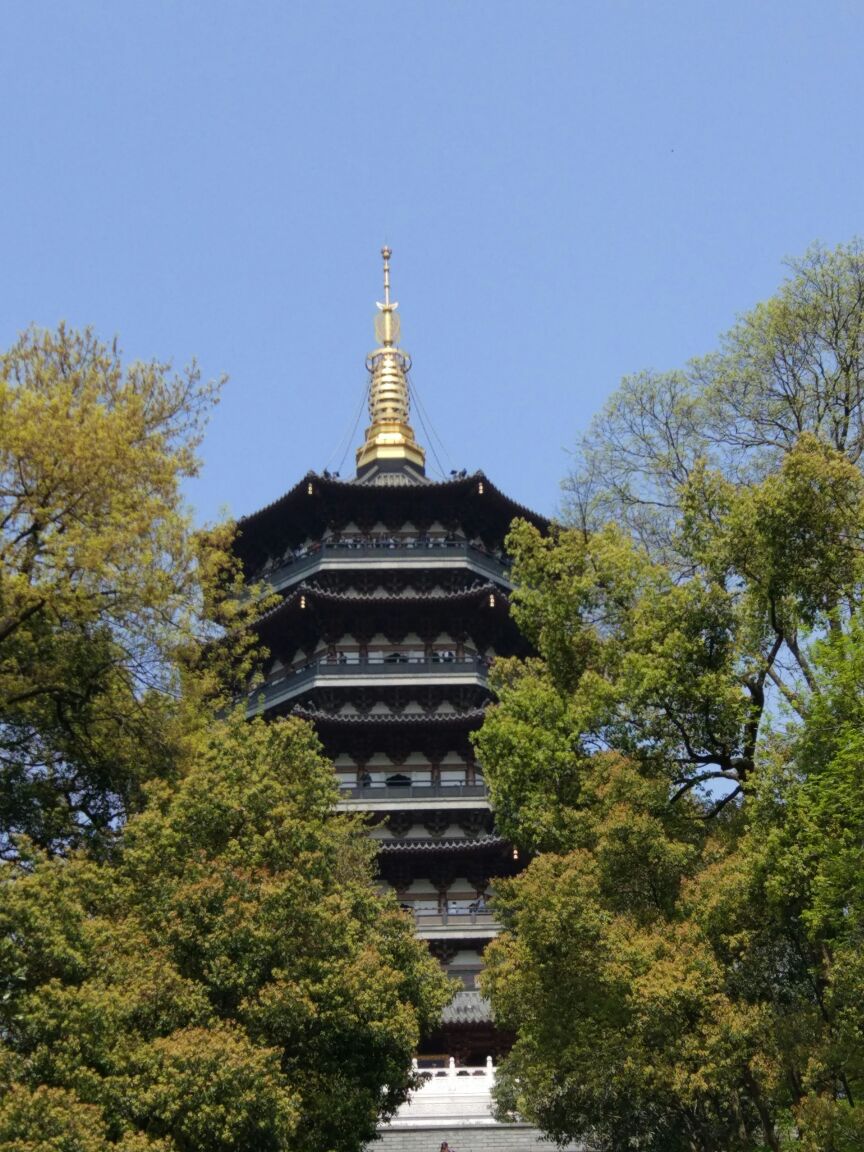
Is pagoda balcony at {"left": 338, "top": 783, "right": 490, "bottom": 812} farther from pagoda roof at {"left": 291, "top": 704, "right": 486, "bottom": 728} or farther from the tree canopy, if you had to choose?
the tree canopy

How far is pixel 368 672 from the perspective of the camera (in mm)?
41344

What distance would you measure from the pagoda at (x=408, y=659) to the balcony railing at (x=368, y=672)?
1.8 inches

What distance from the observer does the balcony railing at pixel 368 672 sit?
135 ft

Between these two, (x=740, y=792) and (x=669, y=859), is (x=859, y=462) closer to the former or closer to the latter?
(x=740, y=792)

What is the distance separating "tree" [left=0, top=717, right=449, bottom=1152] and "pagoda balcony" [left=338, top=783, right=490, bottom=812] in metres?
16.8

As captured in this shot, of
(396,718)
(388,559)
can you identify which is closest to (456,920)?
(396,718)

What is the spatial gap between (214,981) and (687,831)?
7.37m

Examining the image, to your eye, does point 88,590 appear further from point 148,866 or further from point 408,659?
point 408,659

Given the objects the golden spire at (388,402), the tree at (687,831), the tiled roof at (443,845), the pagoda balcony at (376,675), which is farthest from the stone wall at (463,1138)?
the golden spire at (388,402)

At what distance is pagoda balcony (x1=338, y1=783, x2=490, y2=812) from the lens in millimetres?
39719

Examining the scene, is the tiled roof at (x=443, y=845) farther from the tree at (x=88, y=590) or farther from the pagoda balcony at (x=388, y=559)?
the tree at (x=88, y=590)

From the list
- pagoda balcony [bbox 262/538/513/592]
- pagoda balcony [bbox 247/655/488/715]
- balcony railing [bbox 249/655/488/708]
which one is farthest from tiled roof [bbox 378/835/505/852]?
pagoda balcony [bbox 262/538/513/592]

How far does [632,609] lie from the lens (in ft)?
78.2

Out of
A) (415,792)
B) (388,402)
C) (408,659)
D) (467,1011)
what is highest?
(388,402)
